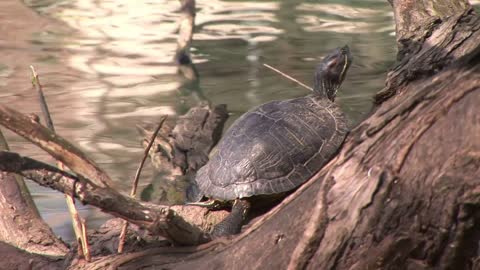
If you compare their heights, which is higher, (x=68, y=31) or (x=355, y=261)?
(x=355, y=261)

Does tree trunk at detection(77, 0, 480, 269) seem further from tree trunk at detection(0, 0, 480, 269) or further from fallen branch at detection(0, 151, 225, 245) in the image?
fallen branch at detection(0, 151, 225, 245)

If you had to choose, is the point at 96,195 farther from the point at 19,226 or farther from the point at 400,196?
the point at 19,226

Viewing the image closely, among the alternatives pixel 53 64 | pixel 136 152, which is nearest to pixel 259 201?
pixel 136 152

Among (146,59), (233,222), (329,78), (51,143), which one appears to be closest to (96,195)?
(51,143)

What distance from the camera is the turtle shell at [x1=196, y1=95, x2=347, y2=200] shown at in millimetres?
3541

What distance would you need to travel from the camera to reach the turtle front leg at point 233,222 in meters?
3.34

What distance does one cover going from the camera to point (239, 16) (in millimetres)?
11344

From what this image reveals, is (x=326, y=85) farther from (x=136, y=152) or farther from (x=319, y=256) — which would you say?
(x=136, y=152)

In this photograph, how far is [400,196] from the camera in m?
2.37

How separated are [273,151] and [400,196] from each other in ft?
4.16

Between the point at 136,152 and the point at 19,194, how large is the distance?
9.04 feet

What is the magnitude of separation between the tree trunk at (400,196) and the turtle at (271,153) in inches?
36.5

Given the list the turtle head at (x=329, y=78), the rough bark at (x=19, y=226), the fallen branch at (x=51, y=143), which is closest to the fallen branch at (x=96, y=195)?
the fallen branch at (x=51, y=143)

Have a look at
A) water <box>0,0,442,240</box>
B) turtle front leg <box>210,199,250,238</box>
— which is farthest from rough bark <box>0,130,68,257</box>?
water <box>0,0,442,240</box>
